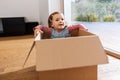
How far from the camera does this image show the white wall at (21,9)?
138 inches

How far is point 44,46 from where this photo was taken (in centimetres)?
105

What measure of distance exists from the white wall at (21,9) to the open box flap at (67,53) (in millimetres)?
2651

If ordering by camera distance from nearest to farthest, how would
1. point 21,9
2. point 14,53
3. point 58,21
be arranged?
1. point 58,21
2. point 14,53
3. point 21,9

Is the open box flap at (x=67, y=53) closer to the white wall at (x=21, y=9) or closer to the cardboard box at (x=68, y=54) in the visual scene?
the cardboard box at (x=68, y=54)

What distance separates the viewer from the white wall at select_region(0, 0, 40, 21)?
3.50 m

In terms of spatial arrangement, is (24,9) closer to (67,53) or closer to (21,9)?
(21,9)

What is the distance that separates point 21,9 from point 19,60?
1.73 meters

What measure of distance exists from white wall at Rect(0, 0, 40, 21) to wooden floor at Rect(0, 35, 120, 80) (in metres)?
0.70

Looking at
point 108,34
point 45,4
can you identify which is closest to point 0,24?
point 45,4

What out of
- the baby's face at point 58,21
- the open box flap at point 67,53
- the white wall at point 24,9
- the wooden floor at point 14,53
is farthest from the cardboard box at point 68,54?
the white wall at point 24,9

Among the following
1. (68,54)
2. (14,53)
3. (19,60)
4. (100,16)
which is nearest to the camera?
(68,54)

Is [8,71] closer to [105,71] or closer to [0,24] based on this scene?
[105,71]

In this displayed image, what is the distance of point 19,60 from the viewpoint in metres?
2.08

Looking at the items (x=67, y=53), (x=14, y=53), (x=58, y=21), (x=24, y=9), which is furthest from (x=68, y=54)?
(x=24, y=9)
